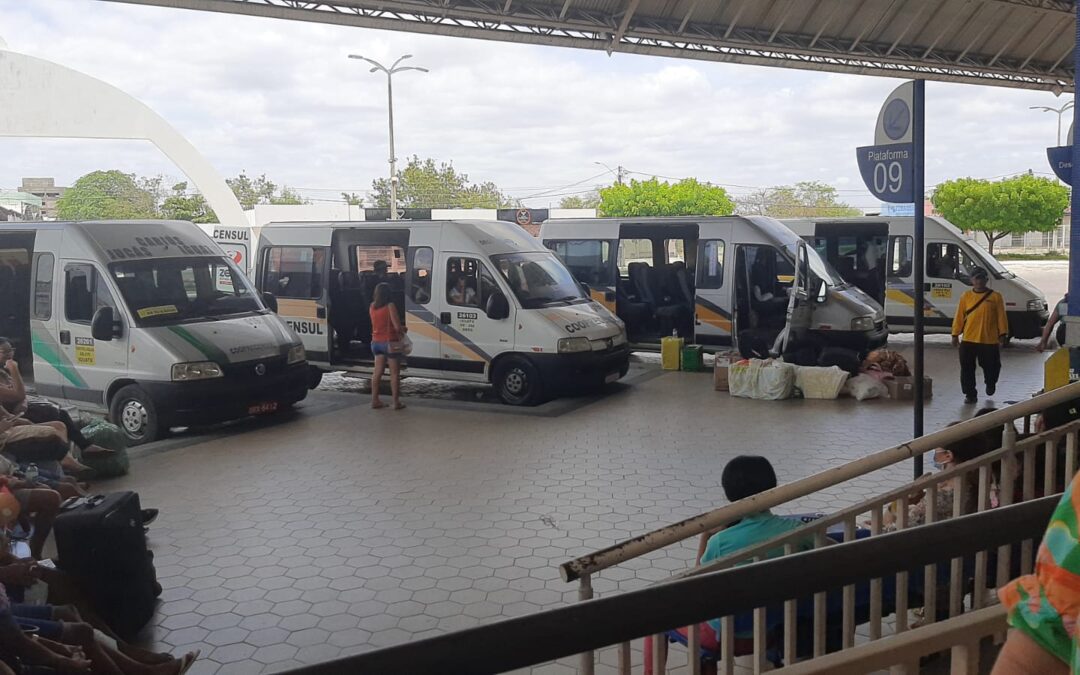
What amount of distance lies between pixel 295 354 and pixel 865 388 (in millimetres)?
6752

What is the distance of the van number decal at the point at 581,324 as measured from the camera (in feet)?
37.4

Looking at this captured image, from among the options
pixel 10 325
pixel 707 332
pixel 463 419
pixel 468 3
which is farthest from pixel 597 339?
pixel 10 325

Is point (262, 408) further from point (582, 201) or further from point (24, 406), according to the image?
point (582, 201)

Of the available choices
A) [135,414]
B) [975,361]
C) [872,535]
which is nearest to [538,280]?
[135,414]

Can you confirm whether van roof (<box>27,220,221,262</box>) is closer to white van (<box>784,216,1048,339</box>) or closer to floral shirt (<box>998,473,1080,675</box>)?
floral shirt (<box>998,473,1080,675</box>)

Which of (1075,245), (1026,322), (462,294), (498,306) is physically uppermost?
(1075,245)

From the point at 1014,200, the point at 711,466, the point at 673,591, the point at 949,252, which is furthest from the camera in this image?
the point at 1014,200

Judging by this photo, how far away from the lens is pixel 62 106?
32.4 meters

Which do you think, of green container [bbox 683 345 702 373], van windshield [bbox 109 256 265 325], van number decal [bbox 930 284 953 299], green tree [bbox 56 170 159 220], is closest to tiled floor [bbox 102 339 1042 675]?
van windshield [bbox 109 256 265 325]

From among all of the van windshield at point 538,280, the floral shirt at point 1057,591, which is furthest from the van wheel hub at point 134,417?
the floral shirt at point 1057,591

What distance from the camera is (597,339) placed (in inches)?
462

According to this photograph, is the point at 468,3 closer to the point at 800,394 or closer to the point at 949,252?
the point at 800,394

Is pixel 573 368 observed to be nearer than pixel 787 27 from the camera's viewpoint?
Yes

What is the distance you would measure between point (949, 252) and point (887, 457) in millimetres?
14071
